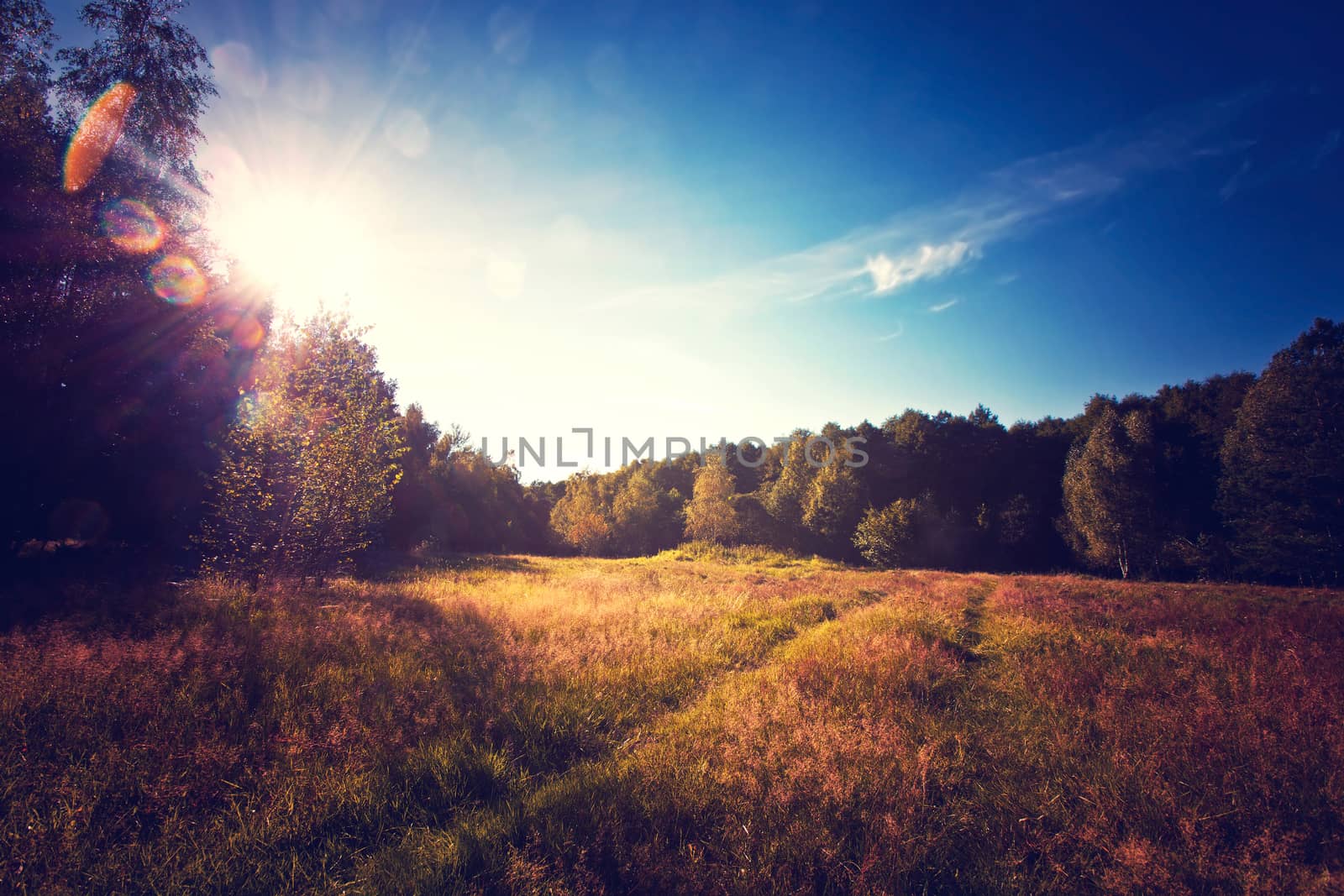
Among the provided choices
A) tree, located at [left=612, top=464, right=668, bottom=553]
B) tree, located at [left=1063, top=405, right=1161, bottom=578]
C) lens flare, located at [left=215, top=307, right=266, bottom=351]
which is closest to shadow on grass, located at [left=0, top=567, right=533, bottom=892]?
lens flare, located at [left=215, top=307, right=266, bottom=351]

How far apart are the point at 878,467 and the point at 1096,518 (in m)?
14.7

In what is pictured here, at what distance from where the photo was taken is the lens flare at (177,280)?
11773mm

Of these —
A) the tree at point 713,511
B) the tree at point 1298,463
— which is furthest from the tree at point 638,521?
the tree at point 1298,463

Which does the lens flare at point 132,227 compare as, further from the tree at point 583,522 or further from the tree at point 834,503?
the tree at point 834,503

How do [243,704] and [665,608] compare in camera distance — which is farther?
[665,608]

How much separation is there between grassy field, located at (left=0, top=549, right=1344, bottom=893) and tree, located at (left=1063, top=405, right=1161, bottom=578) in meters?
24.8

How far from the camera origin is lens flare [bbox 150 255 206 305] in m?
11.8

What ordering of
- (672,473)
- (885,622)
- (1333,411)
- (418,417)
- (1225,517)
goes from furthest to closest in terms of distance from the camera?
1. (672,473)
2. (418,417)
3. (1225,517)
4. (1333,411)
5. (885,622)

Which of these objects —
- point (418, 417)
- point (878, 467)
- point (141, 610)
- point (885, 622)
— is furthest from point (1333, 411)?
point (418, 417)

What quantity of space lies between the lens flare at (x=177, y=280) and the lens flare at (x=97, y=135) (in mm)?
1978

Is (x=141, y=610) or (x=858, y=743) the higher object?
(x=141, y=610)

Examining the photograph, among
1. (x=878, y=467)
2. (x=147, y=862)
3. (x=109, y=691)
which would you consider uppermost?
(x=878, y=467)

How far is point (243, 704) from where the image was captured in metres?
5.00

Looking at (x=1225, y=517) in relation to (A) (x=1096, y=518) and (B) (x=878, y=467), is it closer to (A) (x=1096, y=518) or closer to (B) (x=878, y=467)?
(A) (x=1096, y=518)
